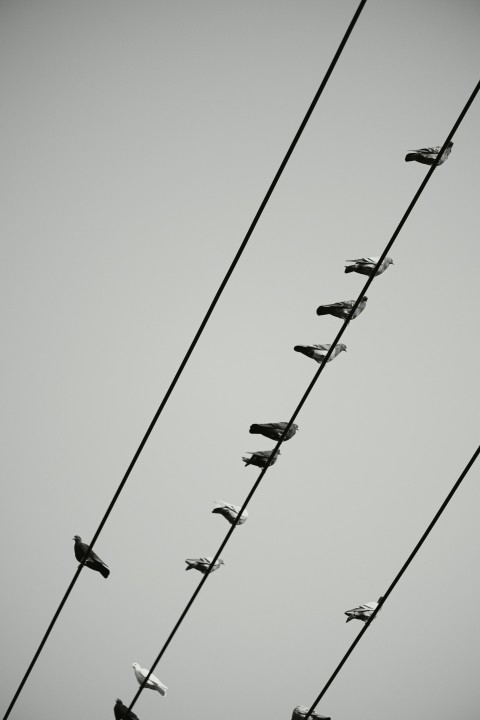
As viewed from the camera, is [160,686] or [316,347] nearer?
[316,347]

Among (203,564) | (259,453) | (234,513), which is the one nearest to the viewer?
(259,453)

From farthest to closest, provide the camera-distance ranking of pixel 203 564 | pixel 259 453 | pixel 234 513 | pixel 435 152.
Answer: pixel 234 513
pixel 203 564
pixel 259 453
pixel 435 152

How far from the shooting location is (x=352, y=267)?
4461 mm

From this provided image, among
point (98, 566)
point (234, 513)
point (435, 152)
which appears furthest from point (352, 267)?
point (98, 566)

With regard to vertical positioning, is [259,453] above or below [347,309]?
below

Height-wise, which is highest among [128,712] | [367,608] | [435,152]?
[435,152]

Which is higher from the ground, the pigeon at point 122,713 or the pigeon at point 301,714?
the pigeon at point 301,714

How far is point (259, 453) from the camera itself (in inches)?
170

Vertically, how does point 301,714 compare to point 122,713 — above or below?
above

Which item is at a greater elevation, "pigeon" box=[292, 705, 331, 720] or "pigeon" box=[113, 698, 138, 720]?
"pigeon" box=[292, 705, 331, 720]

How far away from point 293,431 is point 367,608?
1.11 metres

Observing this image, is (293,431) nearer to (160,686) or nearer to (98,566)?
(98,566)

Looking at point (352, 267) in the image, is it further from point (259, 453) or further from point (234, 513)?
point (234, 513)

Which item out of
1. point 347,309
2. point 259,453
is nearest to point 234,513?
point 259,453
